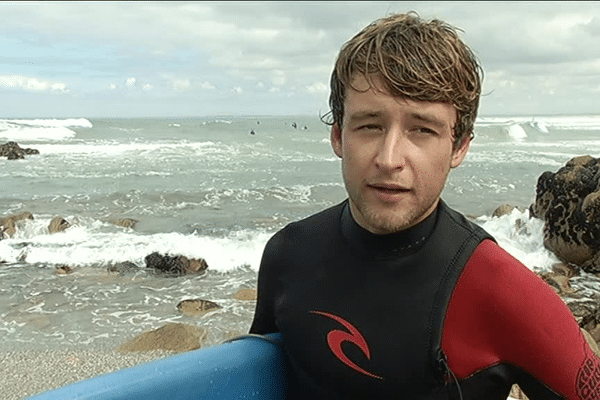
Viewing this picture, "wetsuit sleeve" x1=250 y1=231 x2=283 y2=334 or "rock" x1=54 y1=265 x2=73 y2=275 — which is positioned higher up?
"wetsuit sleeve" x1=250 y1=231 x2=283 y2=334

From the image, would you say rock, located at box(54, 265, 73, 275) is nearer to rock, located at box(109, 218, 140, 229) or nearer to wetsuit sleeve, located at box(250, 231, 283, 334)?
rock, located at box(109, 218, 140, 229)

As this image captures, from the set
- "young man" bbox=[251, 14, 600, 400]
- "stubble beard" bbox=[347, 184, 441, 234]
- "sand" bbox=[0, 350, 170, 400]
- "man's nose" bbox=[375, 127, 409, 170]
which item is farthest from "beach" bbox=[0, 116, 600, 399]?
"man's nose" bbox=[375, 127, 409, 170]

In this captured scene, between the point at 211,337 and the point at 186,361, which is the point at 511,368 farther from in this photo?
the point at 211,337

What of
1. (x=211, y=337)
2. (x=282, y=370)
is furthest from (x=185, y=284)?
(x=282, y=370)

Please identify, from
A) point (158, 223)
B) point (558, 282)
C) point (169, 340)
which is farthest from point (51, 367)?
point (158, 223)

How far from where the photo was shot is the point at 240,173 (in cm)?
2144

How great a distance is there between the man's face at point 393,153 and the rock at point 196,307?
17.8 ft

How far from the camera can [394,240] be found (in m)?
1.71

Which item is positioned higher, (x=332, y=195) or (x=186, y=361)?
(x=186, y=361)

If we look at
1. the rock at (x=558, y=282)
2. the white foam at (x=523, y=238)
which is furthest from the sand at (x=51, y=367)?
the white foam at (x=523, y=238)

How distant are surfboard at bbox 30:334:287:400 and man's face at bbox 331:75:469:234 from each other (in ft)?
2.49

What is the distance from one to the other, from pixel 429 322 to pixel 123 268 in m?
7.62

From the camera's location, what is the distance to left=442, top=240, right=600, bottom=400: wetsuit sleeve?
150 cm

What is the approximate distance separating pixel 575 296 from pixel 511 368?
6354mm
